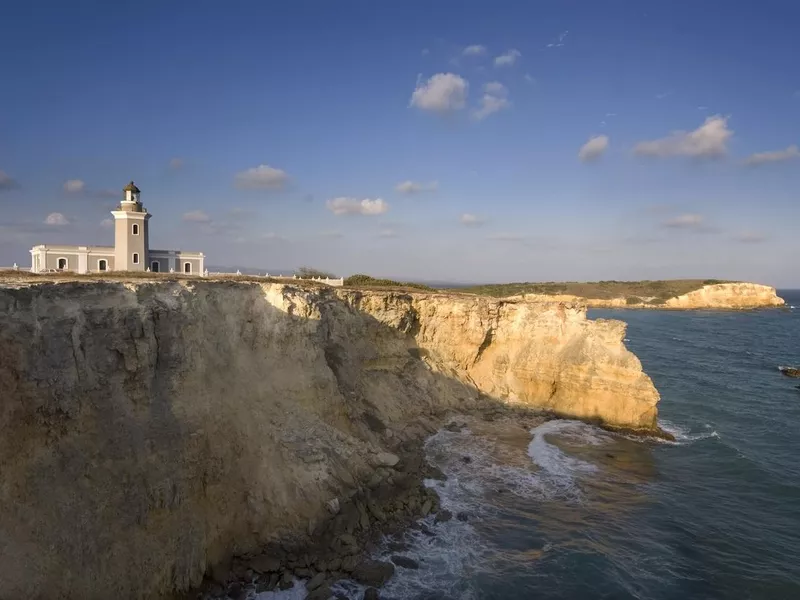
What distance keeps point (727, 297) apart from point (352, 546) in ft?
406

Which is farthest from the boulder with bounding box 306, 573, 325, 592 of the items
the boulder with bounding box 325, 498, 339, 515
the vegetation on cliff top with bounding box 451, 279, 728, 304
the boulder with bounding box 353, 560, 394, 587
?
the vegetation on cliff top with bounding box 451, 279, 728, 304

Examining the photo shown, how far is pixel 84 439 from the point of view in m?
11.2

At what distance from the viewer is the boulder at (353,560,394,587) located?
12867mm

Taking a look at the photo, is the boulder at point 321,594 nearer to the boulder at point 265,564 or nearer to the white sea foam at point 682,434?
the boulder at point 265,564

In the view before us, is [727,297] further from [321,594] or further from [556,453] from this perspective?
[321,594]

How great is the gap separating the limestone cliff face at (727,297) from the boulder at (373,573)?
111605mm

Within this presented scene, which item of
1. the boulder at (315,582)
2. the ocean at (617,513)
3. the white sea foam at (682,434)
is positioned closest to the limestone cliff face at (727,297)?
the ocean at (617,513)

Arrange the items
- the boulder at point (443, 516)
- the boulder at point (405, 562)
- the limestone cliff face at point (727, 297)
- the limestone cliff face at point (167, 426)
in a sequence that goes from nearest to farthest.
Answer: the limestone cliff face at point (167, 426), the boulder at point (405, 562), the boulder at point (443, 516), the limestone cliff face at point (727, 297)

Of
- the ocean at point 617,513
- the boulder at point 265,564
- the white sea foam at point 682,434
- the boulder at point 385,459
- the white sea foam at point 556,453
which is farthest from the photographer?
the white sea foam at point 682,434

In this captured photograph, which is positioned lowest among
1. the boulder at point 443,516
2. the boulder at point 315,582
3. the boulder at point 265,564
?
the boulder at point 315,582

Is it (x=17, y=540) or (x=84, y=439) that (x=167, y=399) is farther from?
(x=17, y=540)

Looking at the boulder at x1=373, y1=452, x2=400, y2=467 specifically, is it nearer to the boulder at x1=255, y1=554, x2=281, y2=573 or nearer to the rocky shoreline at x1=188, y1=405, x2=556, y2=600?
the rocky shoreline at x1=188, y1=405, x2=556, y2=600

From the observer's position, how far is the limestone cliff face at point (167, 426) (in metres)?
10.4

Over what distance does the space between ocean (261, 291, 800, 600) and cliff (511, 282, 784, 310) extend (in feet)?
274
